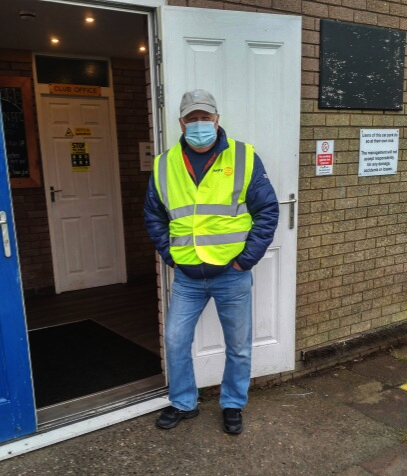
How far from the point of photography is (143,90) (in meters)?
5.90

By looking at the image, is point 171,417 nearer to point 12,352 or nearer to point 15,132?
point 12,352

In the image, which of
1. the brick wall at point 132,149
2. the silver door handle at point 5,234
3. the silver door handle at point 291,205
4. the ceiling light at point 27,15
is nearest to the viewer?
the silver door handle at point 5,234

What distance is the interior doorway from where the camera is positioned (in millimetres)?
3311

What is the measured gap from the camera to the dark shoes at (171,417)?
9.16ft

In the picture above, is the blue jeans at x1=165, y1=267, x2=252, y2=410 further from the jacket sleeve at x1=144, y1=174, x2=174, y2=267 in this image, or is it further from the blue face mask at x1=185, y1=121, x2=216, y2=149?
the blue face mask at x1=185, y1=121, x2=216, y2=149

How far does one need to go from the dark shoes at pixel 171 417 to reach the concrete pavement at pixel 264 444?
0.12 ft

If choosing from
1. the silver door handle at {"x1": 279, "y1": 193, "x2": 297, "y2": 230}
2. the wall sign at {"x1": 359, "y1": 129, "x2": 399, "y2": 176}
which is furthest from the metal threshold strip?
the wall sign at {"x1": 359, "y1": 129, "x2": 399, "y2": 176}

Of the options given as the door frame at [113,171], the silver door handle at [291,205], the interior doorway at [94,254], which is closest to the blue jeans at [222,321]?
the interior doorway at [94,254]

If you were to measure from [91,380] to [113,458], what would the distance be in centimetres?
90

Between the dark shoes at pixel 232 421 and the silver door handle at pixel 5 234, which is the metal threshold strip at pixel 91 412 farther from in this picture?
the silver door handle at pixel 5 234

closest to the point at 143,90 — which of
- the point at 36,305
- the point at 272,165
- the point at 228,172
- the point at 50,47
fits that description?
the point at 50,47

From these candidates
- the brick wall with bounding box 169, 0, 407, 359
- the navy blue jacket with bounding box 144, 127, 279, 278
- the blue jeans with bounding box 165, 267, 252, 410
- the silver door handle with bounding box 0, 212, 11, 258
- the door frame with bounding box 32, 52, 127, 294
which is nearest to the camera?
the silver door handle with bounding box 0, 212, 11, 258

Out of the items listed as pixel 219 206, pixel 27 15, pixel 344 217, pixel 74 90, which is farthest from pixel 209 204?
pixel 74 90

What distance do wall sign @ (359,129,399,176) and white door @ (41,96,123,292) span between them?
10.8 ft
